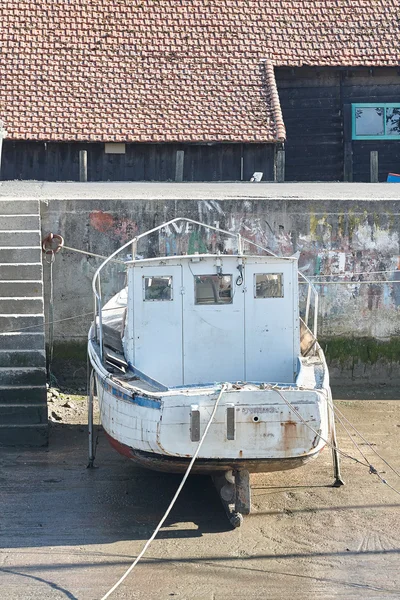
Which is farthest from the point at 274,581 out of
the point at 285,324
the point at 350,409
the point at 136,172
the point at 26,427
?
the point at 136,172

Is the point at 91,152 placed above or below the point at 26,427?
above

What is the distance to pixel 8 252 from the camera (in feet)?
46.9

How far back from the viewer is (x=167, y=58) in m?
22.7

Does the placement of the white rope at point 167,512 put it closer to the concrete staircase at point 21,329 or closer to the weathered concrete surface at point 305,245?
the concrete staircase at point 21,329

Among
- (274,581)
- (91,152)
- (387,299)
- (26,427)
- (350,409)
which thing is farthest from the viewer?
(91,152)

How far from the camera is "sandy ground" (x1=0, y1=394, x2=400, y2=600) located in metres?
8.55

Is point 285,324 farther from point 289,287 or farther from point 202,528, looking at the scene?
point 202,528

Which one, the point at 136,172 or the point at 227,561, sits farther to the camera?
the point at 136,172

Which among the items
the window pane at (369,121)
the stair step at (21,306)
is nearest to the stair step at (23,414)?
the stair step at (21,306)

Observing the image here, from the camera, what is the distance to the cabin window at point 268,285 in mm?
11430

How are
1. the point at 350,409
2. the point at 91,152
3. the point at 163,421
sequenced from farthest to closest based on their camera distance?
the point at 91,152 < the point at 350,409 < the point at 163,421

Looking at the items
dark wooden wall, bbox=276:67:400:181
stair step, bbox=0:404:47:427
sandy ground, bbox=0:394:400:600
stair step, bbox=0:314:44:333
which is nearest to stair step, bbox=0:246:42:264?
stair step, bbox=0:314:44:333

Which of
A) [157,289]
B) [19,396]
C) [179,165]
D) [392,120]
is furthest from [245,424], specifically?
[392,120]

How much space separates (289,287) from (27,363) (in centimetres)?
365
